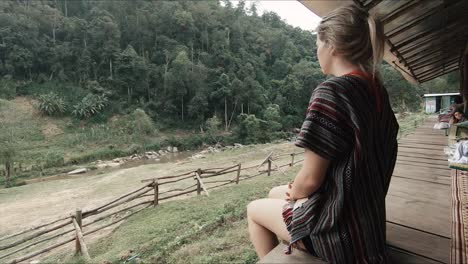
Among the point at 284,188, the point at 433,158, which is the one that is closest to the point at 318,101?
the point at 284,188

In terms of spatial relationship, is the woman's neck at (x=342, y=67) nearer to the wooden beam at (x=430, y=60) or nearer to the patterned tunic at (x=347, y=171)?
the patterned tunic at (x=347, y=171)

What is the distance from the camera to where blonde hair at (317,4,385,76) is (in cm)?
79

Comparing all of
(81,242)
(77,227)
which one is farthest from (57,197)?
(81,242)

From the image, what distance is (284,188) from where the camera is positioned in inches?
47.9

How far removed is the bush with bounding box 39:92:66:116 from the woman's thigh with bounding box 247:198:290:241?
2803 cm

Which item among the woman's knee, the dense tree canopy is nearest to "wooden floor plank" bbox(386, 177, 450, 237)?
the woman's knee

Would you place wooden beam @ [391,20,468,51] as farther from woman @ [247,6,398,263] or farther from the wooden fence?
the wooden fence

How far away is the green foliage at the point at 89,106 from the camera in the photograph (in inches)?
971

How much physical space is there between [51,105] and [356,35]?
93.2 feet

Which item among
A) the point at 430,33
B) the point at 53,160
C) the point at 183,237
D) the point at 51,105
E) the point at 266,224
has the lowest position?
the point at 53,160

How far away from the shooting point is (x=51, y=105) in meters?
23.5

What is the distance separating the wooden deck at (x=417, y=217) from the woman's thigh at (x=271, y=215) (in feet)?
0.24

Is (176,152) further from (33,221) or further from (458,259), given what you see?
(458,259)

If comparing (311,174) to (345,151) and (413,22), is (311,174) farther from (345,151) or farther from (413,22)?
(413,22)
